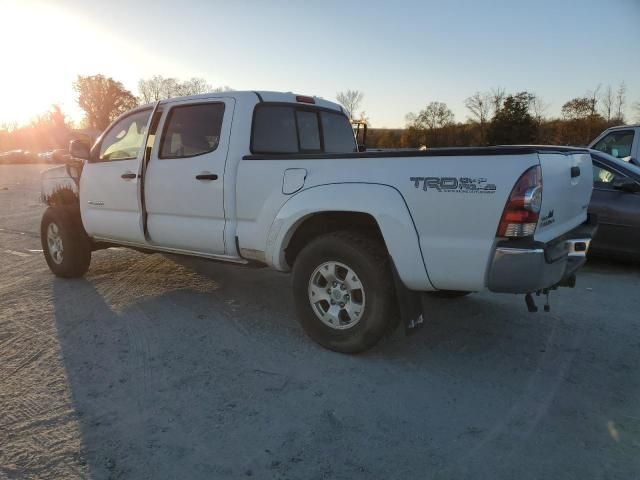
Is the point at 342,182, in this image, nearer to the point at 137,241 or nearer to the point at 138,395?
the point at 138,395

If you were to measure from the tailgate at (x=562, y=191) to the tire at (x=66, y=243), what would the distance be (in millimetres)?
5031

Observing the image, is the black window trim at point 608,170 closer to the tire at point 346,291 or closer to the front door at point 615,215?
the front door at point 615,215

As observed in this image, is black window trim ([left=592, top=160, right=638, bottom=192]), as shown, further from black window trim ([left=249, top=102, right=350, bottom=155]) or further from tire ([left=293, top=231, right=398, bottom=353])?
tire ([left=293, top=231, right=398, bottom=353])

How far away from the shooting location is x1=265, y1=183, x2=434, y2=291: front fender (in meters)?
3.31

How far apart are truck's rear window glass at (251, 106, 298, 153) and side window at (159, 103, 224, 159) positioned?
34 cm

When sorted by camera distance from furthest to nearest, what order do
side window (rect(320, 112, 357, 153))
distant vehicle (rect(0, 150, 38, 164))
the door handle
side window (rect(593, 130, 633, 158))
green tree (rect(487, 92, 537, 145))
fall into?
distant vehicle (rect(0, 150, 38, 164)) < green tree (rect(487, 92, 537, 145)) < side window (rect(593, 130, 633, 158)) < side window (rect(320, 112, 357, 153)) < the door handle

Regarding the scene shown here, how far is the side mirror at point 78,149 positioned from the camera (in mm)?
5500

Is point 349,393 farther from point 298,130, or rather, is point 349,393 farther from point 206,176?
point 298,130

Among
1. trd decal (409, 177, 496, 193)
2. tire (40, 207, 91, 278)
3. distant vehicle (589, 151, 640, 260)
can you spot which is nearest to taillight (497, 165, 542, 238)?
trd decal (409, 177, 496, 193)

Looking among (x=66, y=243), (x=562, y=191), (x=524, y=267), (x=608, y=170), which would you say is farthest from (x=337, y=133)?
(x=608, y=170)

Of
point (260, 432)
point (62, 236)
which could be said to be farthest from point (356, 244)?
point (62, 236)

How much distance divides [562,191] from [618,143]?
6.81 metres

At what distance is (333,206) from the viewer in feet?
11.8

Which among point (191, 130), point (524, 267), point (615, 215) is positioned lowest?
point (615, 215)
